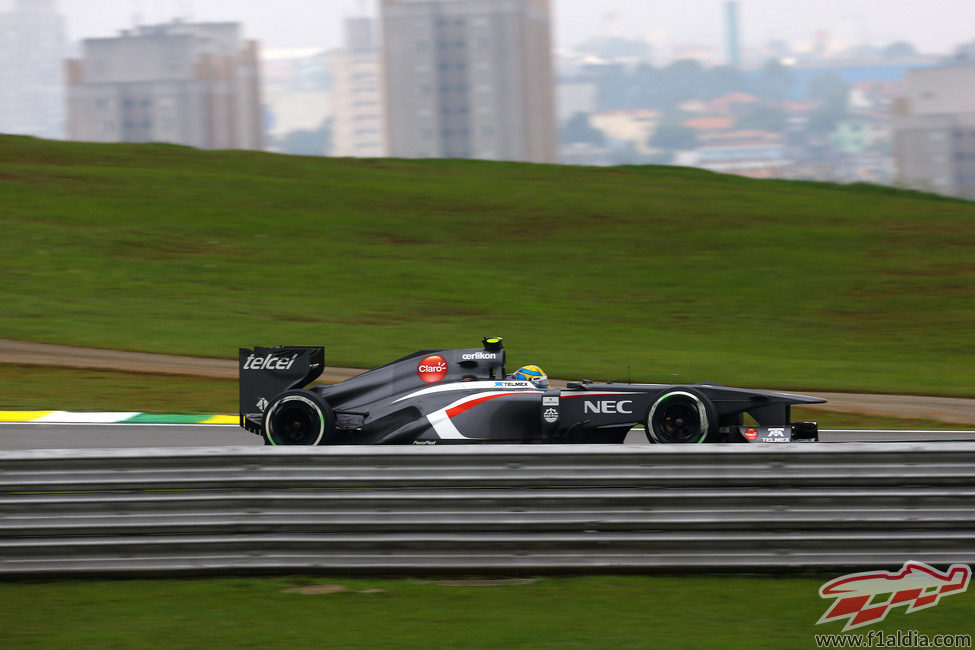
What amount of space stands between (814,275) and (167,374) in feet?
47.1

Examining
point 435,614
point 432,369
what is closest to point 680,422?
point 432,369

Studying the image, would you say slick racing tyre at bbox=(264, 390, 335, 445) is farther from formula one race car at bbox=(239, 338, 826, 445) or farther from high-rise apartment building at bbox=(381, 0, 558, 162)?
high-rise apartment building at bbox=(381, 0, 558, 162)

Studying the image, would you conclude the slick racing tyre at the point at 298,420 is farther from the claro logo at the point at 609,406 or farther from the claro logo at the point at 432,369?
the claro logo at the point at 609,406

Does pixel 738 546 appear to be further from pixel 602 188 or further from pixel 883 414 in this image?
pixel 602 188

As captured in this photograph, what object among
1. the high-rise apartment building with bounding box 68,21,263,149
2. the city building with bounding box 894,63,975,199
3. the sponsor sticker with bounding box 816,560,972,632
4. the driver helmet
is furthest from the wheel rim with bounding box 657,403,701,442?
the high-rise apartment building with bounding box 68,21,263,149

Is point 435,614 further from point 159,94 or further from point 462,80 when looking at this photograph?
point 159,94

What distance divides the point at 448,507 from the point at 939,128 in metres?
151

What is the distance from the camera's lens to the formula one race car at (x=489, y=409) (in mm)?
9641

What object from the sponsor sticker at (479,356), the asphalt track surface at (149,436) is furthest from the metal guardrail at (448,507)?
the asphalt track surface at (149,436)

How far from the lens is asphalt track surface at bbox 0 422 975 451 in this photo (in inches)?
476

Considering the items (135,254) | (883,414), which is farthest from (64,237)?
(883,414)

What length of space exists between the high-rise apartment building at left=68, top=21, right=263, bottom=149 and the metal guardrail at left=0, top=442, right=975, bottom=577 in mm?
171080

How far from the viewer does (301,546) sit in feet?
21.6

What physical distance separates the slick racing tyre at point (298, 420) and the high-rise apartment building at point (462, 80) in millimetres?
144297
